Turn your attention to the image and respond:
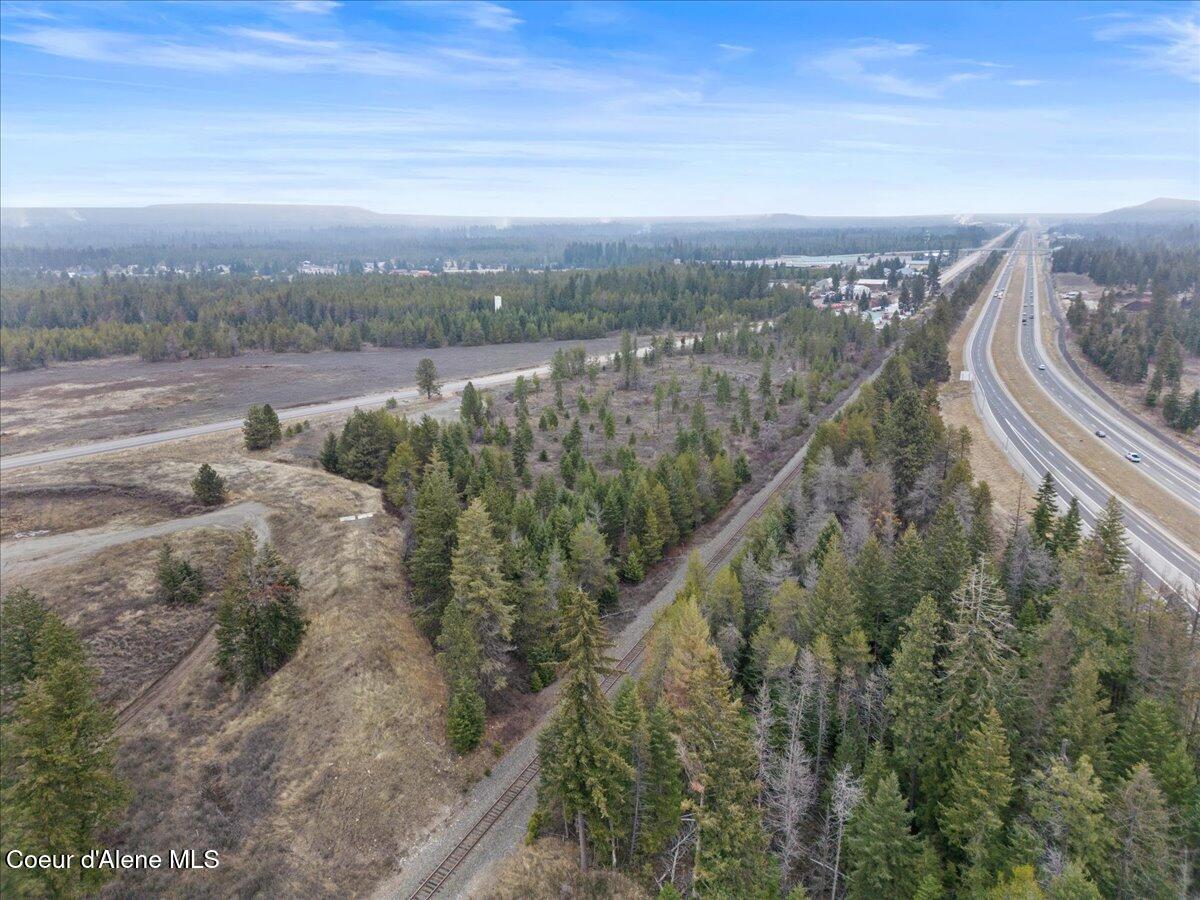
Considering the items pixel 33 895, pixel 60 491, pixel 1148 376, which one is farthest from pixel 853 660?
pixel 1148 376

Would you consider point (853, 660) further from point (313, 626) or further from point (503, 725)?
point (313, 626)

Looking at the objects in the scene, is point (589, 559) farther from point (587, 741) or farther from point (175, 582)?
point (175, 582)

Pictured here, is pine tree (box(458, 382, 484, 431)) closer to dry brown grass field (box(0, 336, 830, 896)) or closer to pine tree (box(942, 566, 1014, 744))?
dry brown grass field (box(0, 336, 830, 896))

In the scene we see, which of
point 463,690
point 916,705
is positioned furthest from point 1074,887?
point 463,690

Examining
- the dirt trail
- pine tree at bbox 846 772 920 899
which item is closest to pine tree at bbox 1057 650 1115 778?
pine tree at bbox 846 772 920 899

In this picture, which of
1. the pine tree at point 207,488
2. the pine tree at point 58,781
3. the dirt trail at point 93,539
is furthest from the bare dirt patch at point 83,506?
the pine tree at point 58,781

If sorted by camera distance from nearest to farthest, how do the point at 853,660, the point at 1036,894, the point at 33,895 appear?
the point at 1036,894
the point at 33,895
the point at 853,660
